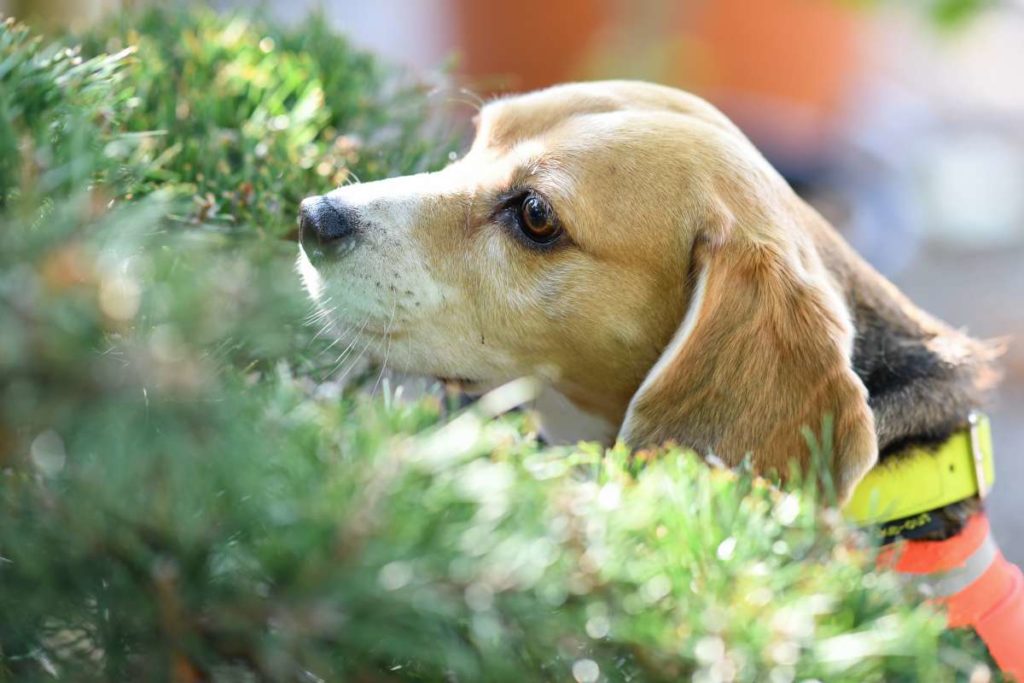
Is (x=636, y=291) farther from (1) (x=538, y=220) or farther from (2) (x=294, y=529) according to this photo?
(2) (x=294, y=529)

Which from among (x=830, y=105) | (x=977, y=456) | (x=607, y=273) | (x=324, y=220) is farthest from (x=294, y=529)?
(x=830, y=105)

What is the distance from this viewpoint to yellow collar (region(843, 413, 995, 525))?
2055mm

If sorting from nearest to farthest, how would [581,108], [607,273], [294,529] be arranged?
1. [294,529]
2. [607,273]
3. [581,108]

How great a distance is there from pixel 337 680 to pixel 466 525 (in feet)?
0.50

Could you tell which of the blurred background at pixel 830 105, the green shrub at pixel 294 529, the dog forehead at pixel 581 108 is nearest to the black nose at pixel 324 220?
the dog forehead at pixel 581 108

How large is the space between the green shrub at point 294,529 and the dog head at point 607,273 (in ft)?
3.36

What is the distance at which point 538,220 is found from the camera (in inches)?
89.8

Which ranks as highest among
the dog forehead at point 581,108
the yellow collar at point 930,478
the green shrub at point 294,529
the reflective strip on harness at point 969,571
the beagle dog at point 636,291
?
the green shrub at point 294,529

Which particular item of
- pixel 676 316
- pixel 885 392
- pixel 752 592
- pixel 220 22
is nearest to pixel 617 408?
pixel 676 316

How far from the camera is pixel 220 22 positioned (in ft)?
8.21

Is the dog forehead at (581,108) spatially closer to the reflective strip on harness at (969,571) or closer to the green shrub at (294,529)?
the reflective strip on harness at (969,571)

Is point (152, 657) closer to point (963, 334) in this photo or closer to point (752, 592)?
point (752, 592)

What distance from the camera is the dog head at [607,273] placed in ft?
6.77

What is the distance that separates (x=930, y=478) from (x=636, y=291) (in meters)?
0.63
